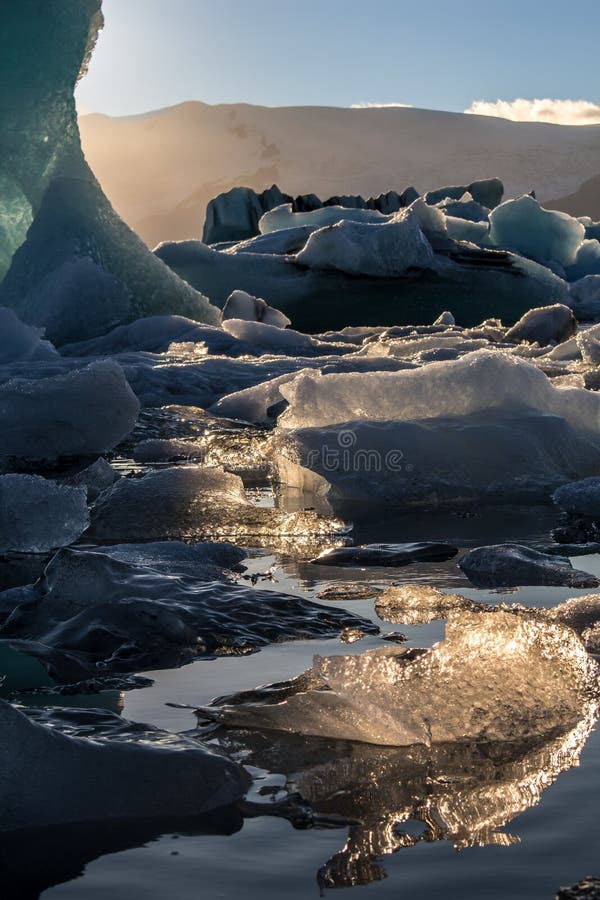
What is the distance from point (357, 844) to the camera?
110 centimetres

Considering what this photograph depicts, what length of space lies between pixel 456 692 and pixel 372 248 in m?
10.7

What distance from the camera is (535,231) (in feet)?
56.3

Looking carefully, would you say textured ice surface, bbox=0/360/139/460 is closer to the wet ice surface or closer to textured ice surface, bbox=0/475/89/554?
textured ice surface, bbox=0/475/89/554

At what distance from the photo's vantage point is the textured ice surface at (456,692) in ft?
4.47

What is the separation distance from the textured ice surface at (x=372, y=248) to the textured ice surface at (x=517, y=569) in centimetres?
970

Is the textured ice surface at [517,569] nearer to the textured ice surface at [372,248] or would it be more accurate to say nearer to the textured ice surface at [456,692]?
the textured ice surface at [456,692]

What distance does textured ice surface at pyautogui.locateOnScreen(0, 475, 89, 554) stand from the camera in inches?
107

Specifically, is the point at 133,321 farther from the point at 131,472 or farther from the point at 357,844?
the point at 357,844

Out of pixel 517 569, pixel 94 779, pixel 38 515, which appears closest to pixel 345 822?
pixel 94 779

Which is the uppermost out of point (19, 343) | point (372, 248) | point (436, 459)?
point (372, 248)

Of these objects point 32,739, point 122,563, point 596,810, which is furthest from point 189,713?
point 122,563

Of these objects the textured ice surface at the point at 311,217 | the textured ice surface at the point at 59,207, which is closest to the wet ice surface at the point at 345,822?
the textured ice surface at the point at 59,207

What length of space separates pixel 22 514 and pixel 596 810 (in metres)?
1.89

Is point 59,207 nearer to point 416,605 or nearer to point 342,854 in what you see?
point 416,605
